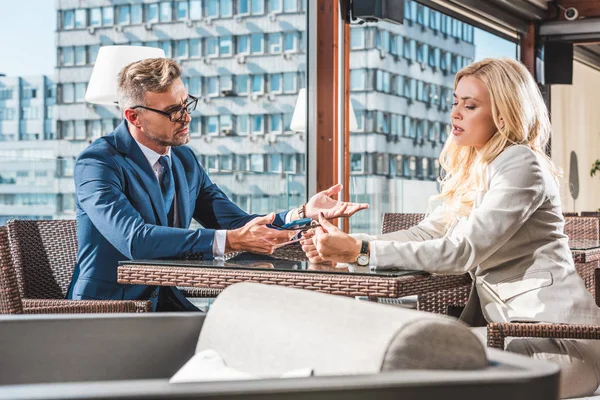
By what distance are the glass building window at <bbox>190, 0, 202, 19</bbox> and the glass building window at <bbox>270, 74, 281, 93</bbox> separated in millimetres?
766

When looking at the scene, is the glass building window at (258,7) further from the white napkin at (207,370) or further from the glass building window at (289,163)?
the white napkin at (207,370)

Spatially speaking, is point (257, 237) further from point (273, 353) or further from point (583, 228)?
point (583, 228)

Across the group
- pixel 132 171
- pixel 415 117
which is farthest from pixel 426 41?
pixel 132 171

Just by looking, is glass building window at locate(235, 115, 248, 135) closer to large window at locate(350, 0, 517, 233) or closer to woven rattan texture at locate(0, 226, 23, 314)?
large window at locate(350, 0, 517, 233)

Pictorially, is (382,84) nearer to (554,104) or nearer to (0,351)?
(554,104)

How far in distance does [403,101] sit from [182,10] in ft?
7.85

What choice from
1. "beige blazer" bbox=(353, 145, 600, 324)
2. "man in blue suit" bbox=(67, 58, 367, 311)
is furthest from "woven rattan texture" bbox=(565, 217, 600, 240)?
"beige blazer" bbox=(353, 145, 600, 324)

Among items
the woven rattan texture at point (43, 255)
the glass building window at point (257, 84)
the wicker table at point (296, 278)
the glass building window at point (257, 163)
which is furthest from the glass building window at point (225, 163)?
the wicker table at point (296, 278)

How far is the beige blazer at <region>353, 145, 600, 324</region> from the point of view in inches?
81.2

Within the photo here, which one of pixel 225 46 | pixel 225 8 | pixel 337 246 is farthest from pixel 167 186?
pixel 225 8

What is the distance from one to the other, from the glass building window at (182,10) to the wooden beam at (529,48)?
4.27 metres

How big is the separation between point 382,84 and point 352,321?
21.7ft

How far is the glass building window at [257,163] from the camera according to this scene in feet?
20.4

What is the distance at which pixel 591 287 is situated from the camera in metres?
3.71
